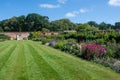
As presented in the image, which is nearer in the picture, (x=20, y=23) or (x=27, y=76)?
(x=27, y=76)

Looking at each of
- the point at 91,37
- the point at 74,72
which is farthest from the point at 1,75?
the point at 91,37

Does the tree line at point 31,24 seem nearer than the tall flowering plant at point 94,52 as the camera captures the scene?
No

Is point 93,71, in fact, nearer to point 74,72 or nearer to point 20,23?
point 74,72

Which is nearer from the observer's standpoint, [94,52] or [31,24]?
[94,52]

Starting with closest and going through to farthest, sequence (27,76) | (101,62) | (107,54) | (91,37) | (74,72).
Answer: (27,76) → (74,72) → (101,62) → (107,54) → (91,37)

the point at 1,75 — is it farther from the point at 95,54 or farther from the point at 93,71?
the point at 95,54

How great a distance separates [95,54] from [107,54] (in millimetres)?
739

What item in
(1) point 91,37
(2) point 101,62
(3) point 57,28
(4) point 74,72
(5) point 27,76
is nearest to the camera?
(5) point 27,76

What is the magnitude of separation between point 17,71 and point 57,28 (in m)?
115

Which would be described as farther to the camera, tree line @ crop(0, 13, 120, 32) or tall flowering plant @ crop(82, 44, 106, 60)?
tree line @ crop(0, 13, 120, 32)

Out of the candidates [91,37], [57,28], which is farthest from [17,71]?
[57,28]

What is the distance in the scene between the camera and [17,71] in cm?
1283

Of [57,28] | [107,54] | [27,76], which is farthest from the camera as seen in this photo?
[57,28]

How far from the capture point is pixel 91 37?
113 ft
